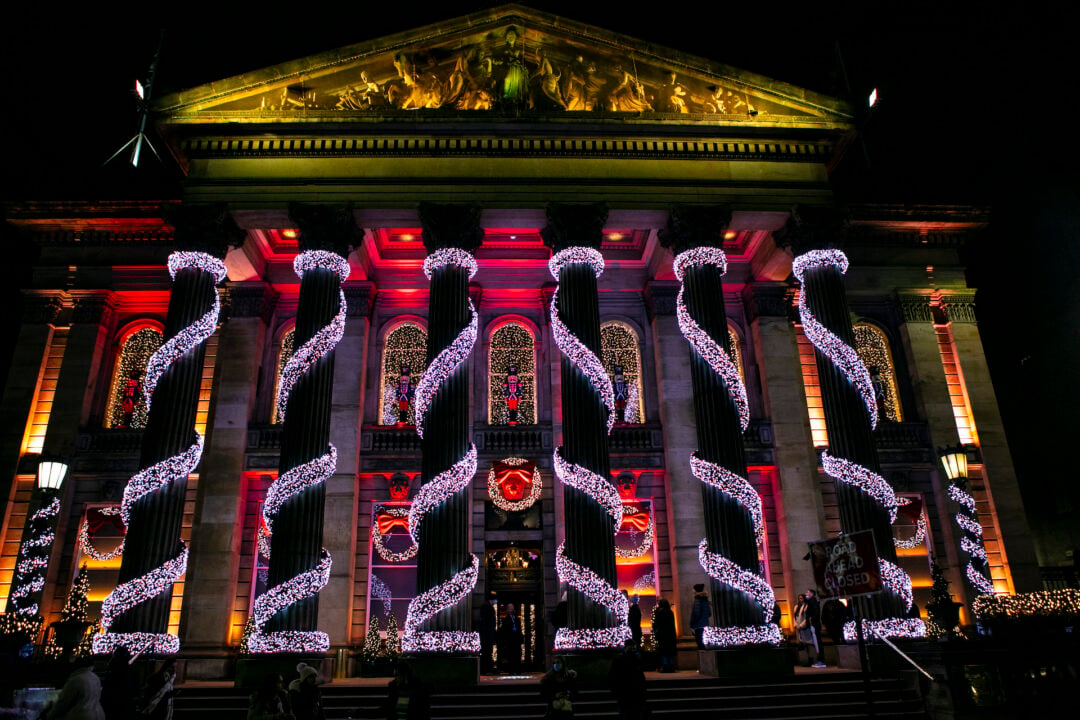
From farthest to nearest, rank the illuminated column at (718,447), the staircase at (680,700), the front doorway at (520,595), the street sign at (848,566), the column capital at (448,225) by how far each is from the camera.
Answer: the front doorway at (520,595) → the column capital at (448,225) → the illuminated column at (718,447) → the staircase at (680,700) → the street sign at (848,566)

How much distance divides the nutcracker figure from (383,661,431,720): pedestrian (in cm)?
1301

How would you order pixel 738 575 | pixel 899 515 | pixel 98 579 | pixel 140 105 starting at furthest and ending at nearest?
pixel 899 515 < pixel 98 579 < pixel 140 105 < pixel 738 575

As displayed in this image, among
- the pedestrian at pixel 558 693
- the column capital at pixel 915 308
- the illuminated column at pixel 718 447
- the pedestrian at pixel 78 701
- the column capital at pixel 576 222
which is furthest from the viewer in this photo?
the column capital at pixel 915 308

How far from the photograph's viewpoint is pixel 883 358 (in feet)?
80.7

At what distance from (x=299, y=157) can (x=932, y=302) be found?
20789mm

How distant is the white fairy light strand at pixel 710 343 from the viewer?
18266 mm

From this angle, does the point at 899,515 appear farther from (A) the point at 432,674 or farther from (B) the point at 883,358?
(A) the point at 432,674

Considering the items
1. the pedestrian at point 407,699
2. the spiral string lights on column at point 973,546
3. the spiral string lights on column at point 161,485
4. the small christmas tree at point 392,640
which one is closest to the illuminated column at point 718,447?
the spiral string lights on column at point 973,546

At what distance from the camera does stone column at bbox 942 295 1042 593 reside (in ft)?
71.2

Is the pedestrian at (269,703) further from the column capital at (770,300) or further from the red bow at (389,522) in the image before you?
the column capital at (770,300)

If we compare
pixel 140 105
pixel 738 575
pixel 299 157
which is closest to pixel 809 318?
pixel 738 575

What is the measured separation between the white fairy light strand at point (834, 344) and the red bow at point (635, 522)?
23.7 ft

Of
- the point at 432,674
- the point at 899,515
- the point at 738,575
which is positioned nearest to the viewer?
the point at 432,674

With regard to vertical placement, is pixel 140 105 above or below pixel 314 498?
above
